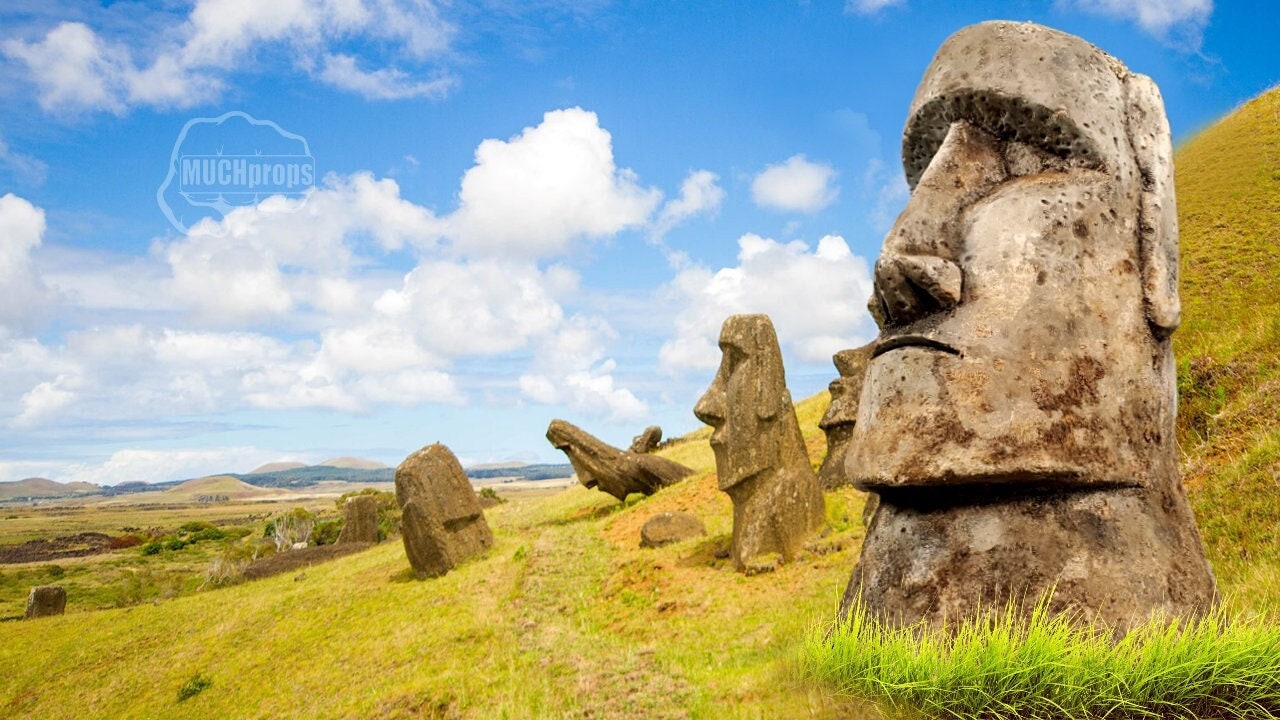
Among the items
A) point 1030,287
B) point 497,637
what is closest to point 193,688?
point 497,637

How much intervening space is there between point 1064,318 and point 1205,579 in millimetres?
1892

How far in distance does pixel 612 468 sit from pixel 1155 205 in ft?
69.1

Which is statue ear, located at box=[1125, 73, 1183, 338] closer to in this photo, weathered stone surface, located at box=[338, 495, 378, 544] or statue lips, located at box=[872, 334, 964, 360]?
statue lips, located at box=[872, 334, 964, 360]

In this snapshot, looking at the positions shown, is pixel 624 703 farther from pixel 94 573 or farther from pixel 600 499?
pixel 94 573

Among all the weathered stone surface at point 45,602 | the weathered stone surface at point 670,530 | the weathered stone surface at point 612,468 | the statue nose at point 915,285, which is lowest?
the weathered stone surface at point 45,602

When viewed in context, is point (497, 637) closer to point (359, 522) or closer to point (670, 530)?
point (670, 530)

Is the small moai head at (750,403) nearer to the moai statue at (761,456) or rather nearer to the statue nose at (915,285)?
the moai statue at (761,456)

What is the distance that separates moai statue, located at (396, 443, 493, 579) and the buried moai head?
15586 millimetres

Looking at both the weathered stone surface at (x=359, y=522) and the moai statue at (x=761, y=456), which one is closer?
the moai statue at (x=761, y=456)

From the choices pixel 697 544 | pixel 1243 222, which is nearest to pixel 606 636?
pixel 697 544

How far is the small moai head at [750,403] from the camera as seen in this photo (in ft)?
44.9

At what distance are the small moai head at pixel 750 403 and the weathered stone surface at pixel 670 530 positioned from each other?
10.2 feet

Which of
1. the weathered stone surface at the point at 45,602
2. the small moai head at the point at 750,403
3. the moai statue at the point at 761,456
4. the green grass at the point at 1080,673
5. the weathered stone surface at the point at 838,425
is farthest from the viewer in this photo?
the weathered stone surface at the point at 45,602

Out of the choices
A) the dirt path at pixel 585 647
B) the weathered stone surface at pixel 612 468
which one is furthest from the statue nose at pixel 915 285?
the weathered stone surface at pixel 612 468
